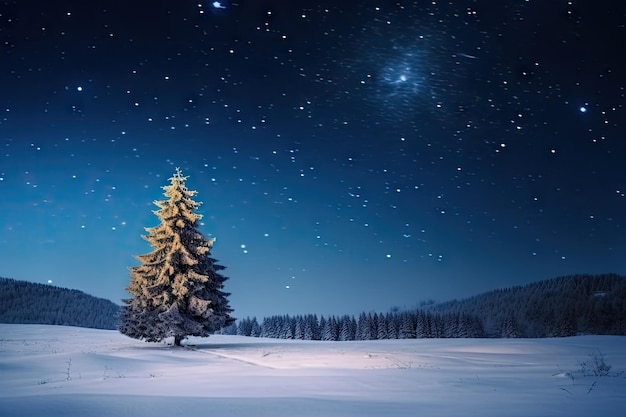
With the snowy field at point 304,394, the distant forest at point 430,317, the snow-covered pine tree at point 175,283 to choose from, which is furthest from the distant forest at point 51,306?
the snowy field at point 304,394

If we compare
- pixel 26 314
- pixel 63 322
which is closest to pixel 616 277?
pixel 63 322

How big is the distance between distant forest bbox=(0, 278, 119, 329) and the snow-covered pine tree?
332 ft

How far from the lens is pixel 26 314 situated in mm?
117875

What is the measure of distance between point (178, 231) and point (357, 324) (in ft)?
276

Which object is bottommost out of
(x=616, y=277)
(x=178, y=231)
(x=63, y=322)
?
(x=63, y=322)

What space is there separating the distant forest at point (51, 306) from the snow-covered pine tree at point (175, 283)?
101 meters

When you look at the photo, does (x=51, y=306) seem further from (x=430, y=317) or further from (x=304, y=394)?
(x=304, y=394)

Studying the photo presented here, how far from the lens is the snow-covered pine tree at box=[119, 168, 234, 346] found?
869 inches

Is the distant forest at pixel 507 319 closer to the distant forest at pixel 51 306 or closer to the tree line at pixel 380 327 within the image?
the tree line at pixel 380 327

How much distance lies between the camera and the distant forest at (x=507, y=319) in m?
96.6

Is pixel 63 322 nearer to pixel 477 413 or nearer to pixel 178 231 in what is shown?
pixel 178 231

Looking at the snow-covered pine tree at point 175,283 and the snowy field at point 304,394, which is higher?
the snow-covered pine tree at point 175,283

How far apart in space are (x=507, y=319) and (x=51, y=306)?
110m

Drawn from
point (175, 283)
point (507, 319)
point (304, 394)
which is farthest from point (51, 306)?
point (304, 394)
